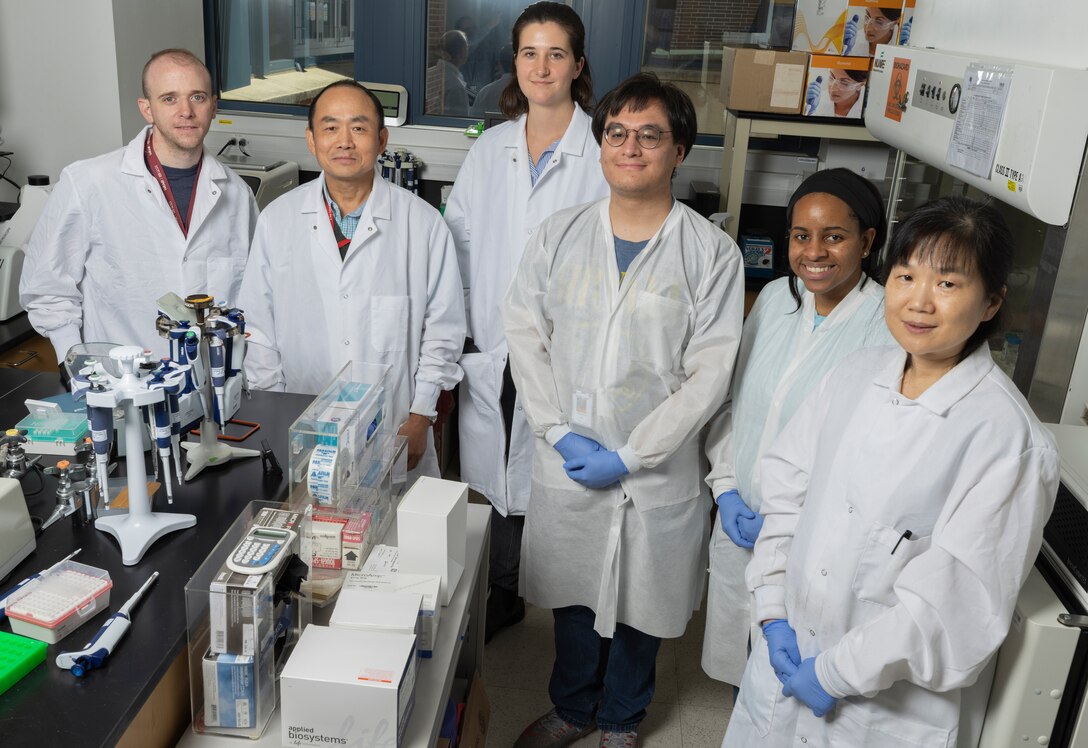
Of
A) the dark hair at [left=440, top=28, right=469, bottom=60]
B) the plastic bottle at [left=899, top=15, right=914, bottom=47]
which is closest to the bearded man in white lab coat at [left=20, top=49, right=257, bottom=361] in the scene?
the plastic bottle at [left=899, top=15, right=914, bottom=47]

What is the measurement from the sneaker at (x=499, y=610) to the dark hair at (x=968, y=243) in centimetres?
168

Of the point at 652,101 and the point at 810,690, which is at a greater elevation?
the point at 652,101

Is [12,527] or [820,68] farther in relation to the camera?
[820,68]

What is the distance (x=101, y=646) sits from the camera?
1.23m

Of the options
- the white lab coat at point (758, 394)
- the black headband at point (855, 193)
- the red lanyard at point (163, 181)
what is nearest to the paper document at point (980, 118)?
the black headband at point (855, 193)

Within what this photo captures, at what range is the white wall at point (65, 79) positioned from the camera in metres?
3.41

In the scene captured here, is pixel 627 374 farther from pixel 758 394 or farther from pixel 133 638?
pixel 133 638

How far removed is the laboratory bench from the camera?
1.12 m

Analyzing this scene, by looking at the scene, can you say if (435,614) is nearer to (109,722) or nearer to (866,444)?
(109,722)

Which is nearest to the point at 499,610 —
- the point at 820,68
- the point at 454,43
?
the point at 820,68

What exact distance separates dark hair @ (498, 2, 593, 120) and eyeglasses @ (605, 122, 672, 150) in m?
0.64

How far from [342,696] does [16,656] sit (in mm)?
423

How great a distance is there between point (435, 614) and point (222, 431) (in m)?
0.65

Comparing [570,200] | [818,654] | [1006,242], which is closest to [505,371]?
[570,200]
